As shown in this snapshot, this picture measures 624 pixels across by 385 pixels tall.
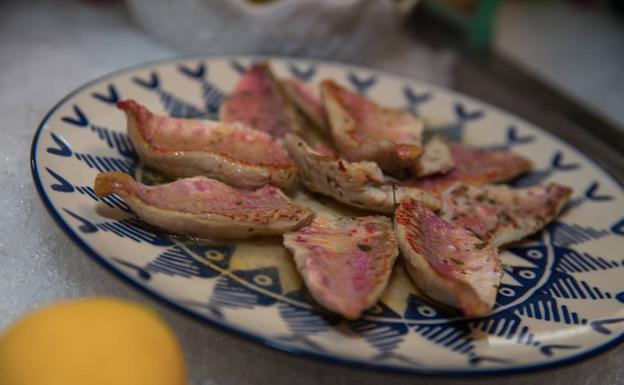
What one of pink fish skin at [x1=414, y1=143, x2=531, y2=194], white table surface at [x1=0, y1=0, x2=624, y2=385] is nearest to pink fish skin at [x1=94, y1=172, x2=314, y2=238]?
white table surface at [x1=0, y1=0, x2=624, y2=385]

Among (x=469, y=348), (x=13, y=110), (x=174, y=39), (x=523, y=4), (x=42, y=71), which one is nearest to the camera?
(x=469, y=348)

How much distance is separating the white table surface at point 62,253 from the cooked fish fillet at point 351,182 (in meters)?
0.34

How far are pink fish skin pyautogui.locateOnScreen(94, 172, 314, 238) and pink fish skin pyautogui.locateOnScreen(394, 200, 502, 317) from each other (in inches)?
6.5

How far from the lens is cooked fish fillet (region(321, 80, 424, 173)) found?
1.20 meters

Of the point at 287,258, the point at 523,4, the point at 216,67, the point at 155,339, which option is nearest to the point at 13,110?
the point at 216,67

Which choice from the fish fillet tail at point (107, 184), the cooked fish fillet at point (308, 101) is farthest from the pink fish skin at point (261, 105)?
the fish fillet tail at point (107, 184)

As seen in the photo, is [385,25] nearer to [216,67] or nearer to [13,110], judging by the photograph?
[216,67]

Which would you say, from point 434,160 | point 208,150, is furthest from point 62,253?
point 434,160

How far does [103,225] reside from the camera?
918 mm

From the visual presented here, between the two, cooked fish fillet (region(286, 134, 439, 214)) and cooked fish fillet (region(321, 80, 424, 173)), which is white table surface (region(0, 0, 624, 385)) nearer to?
cooked fish fillet (region(286, 134, 439, 214))

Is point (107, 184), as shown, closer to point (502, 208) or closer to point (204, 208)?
point (204, 208)

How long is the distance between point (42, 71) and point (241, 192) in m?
0.70

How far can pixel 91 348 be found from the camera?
0.67 m

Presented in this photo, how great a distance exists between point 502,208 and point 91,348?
2.58 ft
